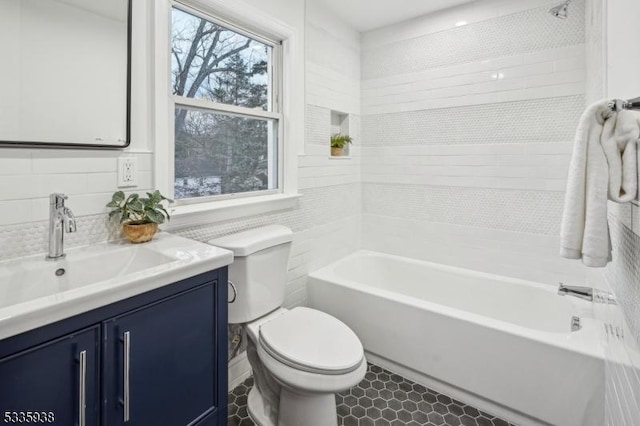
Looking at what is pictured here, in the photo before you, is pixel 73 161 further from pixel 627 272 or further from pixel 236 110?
pixel 627 272

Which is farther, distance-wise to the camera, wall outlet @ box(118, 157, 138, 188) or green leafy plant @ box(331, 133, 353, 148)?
green leafy plant @ box(331, 133, 353, 148)

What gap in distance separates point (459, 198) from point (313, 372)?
5.79 ft

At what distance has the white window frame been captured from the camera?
1.49m

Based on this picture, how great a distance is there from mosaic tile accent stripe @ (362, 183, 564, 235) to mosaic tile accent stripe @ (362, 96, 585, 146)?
37cm

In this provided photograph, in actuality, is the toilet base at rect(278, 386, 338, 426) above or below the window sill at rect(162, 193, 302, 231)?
below

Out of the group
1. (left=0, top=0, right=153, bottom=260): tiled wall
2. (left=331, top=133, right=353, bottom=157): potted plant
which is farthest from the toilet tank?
(left=331, top=133, right=353, bottom=157): potted plant

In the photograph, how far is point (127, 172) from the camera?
140cm

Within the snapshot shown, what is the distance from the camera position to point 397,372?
6.82ft

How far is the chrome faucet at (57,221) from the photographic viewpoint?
1141 mm

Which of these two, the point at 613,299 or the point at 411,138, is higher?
the point at 411,138

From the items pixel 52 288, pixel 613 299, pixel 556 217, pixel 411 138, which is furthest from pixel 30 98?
pixel 556 217

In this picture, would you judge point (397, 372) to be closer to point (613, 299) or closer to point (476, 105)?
point (613, 299)

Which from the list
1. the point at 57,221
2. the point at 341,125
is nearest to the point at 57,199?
the point at 57,221

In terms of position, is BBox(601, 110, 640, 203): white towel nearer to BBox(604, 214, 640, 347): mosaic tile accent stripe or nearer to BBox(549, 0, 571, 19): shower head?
BBox(604, 214, 640, 347): mosaic tile accent stripe
